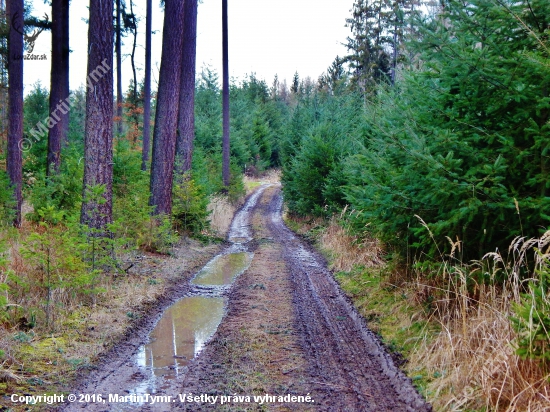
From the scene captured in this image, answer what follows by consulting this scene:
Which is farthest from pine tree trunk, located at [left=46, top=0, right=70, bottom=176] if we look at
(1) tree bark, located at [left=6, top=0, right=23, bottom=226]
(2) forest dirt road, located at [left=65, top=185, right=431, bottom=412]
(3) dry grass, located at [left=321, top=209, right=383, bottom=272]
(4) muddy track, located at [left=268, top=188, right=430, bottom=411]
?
(4) muddy track, located at [left=268, top=188, right=430, bottom=411]

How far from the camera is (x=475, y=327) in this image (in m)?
4.45

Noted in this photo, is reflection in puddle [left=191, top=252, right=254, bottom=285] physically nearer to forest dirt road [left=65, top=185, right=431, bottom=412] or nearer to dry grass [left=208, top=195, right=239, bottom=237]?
forest dirt road [left=65, top=185, right=431, bottom=412]

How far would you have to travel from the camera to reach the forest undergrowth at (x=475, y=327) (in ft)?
11.2

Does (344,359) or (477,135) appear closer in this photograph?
(477,135)

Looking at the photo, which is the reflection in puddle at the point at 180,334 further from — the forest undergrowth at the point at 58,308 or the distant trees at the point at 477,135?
the distant trees at the point at 477,135

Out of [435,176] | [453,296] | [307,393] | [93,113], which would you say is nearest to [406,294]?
[453,296]

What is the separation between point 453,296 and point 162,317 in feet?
14.2

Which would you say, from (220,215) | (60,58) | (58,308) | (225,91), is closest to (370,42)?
(225,91)

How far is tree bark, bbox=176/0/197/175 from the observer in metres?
14.5

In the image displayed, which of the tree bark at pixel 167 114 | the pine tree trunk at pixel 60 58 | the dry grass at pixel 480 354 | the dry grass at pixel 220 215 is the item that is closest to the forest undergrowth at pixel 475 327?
the dry grass at pixel 480 354

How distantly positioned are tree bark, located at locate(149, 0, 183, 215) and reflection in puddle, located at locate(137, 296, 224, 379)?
4.79 meters

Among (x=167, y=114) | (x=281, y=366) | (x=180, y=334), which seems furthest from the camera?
(x=167, y=114)

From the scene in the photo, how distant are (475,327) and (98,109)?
712 cm

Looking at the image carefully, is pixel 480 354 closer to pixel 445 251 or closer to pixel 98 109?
pixel 445 251
